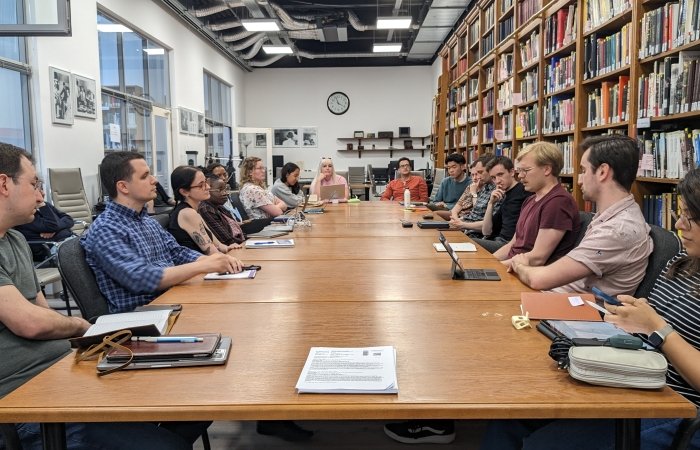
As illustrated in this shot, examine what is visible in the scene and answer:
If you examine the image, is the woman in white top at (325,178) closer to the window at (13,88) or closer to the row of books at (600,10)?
the window at (13,88)

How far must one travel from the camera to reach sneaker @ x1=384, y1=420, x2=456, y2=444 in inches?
94.0

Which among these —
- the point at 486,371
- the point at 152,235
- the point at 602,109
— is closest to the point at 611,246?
the point at 486,371

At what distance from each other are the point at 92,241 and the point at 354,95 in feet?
40.8

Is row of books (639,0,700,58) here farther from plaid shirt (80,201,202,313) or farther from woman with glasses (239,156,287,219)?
woman with glasses (239,156,287,219)

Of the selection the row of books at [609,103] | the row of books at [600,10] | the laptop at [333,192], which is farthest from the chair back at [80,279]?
the laptop at [333,192]

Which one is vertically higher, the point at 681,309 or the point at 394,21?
the point at 394,21

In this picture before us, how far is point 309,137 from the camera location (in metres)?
14.2

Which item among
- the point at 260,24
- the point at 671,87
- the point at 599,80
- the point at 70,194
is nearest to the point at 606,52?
the point at 599,80

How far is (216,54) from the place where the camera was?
37.7 feet

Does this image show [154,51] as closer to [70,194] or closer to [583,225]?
[70,194]

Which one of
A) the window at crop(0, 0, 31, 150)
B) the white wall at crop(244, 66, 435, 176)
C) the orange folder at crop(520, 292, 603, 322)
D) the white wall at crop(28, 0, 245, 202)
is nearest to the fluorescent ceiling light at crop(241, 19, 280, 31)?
the white wall at crop(28, 0, 245, 202)

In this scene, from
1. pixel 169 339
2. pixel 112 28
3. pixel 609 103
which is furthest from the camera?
pixel 112 28

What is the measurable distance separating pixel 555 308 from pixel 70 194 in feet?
16.7

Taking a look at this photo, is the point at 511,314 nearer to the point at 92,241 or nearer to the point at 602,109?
the point at 92,241
